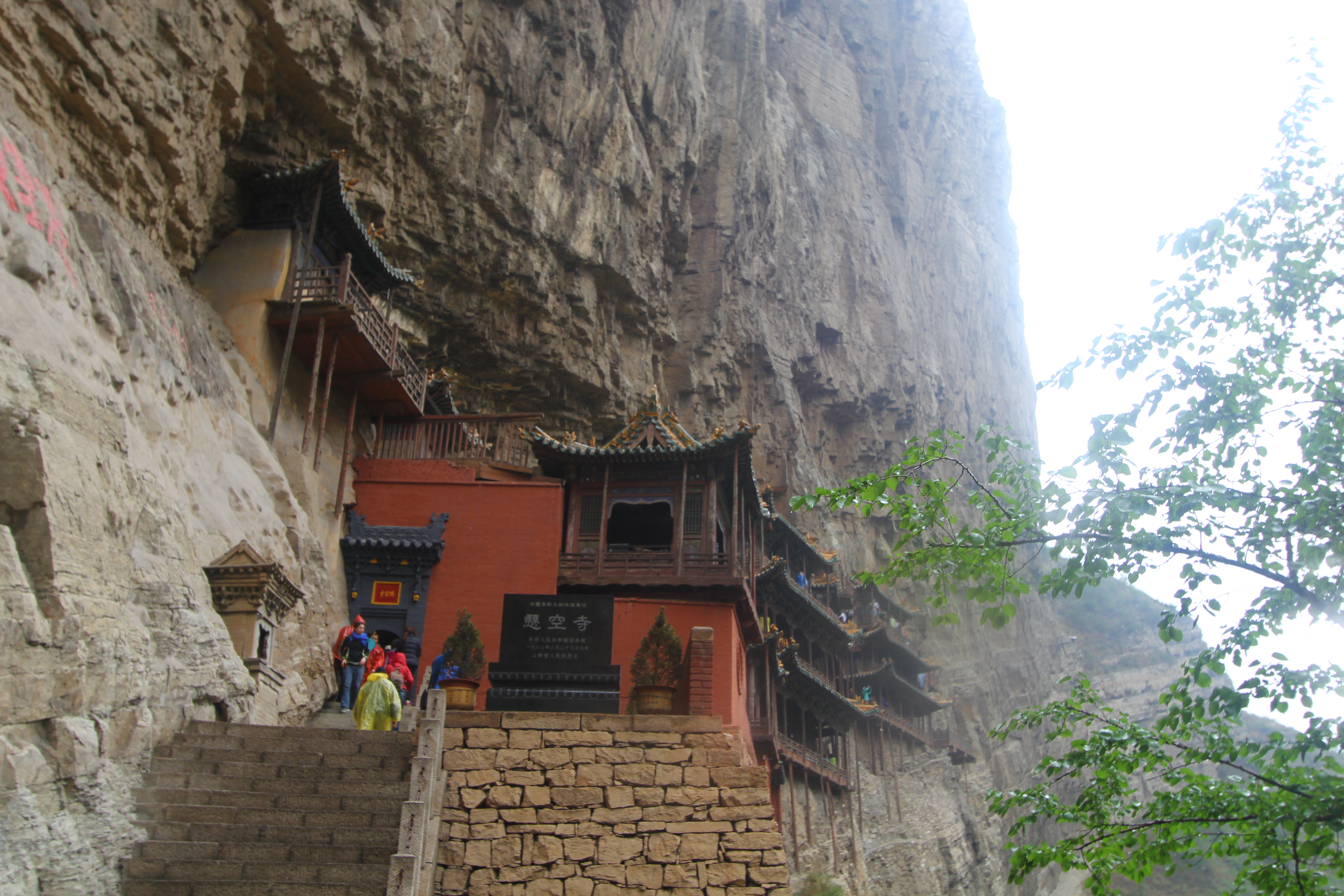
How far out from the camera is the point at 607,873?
820cm

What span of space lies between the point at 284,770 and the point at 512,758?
193 centimetres

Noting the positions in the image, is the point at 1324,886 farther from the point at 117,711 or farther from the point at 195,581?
the point at 195,581

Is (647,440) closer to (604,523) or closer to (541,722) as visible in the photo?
(604,523)

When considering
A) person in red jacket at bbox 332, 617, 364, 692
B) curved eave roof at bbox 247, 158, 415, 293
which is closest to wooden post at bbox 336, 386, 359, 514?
curved eave roof at bbox 247, 158, 415, 293

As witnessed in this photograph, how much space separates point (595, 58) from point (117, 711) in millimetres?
21567

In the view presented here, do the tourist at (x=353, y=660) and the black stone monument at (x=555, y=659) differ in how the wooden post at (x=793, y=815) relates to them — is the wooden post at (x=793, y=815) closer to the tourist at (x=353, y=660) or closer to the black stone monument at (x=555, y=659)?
the tourist at (x=353, y=660)

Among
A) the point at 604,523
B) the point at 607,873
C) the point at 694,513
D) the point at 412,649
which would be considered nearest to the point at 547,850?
the point at 607,873

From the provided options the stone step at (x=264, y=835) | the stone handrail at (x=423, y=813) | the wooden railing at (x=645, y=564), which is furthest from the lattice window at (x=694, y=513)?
the stone step at (x=264, y=835)

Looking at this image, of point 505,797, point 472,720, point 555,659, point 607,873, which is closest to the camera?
point 607,873

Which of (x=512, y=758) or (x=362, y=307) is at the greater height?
(x=362, y=307)

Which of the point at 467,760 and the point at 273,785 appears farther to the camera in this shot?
the point at 467,760

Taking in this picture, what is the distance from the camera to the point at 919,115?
161 feet

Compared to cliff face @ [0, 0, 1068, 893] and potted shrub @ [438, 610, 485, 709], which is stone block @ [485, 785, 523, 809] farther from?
potted shrub @ [438, 610, 485, 709]

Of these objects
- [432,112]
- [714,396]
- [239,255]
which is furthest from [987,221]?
[239,255]
